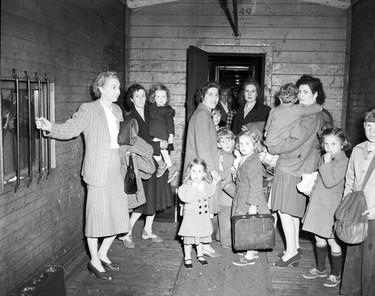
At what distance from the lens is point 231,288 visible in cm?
420

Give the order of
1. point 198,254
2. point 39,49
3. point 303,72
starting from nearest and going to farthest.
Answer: point 39,49
point 198,254
point 303,72

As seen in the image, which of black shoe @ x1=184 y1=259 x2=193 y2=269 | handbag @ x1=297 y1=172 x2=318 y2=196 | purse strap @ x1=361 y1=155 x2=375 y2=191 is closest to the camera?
purse strap @ x1=361 y1=155 x2=375 y2=191

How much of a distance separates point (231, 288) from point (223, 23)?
14.9 feet

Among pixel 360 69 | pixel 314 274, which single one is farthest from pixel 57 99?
pixel 360 69

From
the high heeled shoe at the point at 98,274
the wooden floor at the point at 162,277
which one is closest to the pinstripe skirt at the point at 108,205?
the high heeled shoe at the point at 98,274

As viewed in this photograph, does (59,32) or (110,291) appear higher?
(59,32)

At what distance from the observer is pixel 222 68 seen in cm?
934

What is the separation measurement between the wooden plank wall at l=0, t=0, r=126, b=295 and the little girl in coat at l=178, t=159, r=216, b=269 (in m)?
1.34

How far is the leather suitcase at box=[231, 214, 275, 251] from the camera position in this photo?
4.20 meters

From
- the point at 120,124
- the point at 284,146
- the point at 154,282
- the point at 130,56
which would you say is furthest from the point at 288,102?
the point at 130,56

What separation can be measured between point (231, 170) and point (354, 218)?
1.67 meters

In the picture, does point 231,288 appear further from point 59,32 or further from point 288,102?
Result: point 59,32

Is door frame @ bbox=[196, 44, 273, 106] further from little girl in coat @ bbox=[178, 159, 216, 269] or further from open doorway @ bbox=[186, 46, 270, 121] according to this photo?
little girl in coat @ bbox=[178, 159, 216, 269]

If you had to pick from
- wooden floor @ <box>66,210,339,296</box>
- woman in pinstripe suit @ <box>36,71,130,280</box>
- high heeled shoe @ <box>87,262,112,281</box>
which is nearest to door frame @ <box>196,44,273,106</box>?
wooden floor @ <box>66,210,339,296</box>
